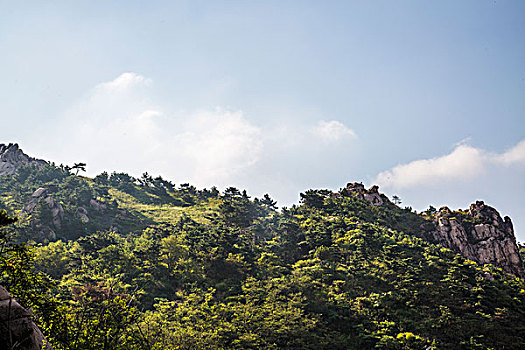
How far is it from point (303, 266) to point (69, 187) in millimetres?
47597

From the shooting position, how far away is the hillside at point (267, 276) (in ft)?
82.5

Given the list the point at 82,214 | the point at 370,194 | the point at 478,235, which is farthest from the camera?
the point at 370,194

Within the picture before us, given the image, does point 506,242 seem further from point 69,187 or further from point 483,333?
point 69,187

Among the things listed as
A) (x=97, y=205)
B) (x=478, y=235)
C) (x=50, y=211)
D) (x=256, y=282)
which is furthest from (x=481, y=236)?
(x=50, y=211)

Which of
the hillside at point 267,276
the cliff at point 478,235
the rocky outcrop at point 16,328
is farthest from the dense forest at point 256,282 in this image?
the rocky outcrop at point 16,328

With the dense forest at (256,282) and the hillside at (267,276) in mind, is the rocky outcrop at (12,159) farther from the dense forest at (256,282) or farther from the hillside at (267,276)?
the dense forest at (256,282)

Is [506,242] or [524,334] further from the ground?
[506,242]

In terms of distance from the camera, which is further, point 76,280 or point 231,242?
point 231,242

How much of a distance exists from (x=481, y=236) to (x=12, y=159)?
94.5 m

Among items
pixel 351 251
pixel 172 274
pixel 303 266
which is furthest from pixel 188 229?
pixel 351 251

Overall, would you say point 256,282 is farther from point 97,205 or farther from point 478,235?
point 97,205

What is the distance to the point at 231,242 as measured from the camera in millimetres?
44281

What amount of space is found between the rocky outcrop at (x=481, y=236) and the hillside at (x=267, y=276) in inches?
7.6

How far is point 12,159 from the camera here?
78.8 metres
